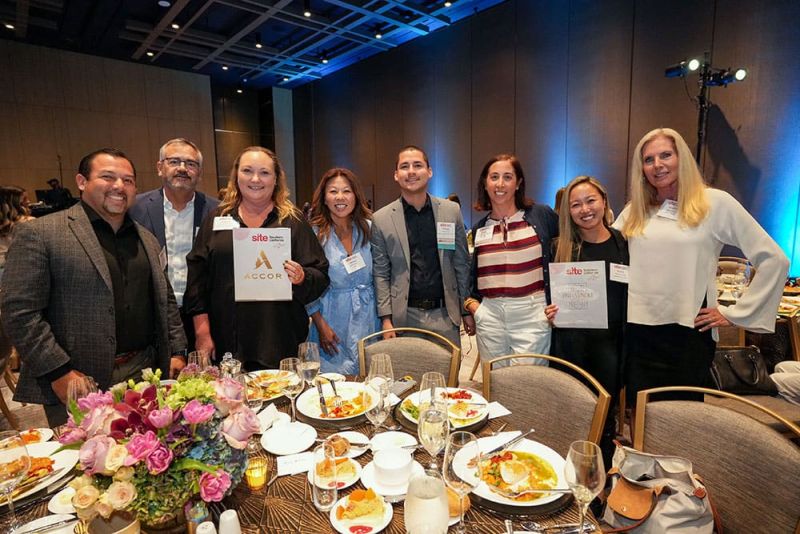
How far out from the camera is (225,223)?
2348 millimetres

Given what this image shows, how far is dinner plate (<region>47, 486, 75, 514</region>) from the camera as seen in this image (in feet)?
3.76

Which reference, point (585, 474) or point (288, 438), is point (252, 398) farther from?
point (585, 474)

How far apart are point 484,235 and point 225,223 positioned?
1.49m

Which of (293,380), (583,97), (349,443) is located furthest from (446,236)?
(583,97)

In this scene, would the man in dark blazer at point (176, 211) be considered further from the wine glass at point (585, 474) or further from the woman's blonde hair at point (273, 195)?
the wine glass at point (585, 474)

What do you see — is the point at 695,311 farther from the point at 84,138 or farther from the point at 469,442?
the point at 84,138

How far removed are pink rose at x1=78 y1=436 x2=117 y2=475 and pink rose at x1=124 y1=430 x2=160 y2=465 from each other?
5 cm

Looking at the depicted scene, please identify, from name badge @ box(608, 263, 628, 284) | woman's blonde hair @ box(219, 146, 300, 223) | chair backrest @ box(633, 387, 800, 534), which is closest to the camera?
chair backrest @ box(633, 387, 800, 534)

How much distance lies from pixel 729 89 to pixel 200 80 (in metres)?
11.1

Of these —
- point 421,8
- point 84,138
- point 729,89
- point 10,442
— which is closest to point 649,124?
point 729,89

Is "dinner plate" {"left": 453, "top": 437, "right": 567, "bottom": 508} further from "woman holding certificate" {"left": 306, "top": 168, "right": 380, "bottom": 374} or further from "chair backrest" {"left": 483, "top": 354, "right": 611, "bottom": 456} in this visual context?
"woman holding certificate" {"left": 306, "top": 168, "right": 380, "bottom": 374}

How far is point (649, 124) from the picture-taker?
6102mm

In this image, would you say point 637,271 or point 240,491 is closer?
point 240,491

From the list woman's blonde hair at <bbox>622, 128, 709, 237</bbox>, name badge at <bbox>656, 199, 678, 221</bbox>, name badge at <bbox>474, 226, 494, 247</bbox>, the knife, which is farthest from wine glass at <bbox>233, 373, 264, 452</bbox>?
name badge at <bbox>656, 199, 678, 221</bbox>
